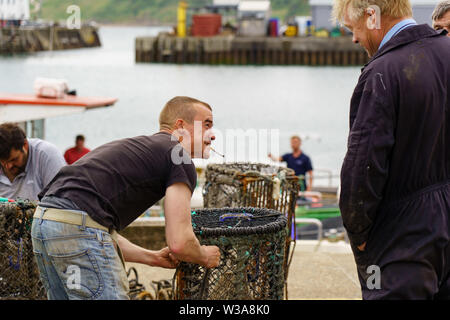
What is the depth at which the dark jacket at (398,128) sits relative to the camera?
2.68 metres

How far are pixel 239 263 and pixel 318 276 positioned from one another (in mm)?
3434

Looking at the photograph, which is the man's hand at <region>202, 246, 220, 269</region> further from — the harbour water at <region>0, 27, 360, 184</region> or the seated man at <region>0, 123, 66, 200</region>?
the harbour water at <region>0, 27, 360, 184</region>

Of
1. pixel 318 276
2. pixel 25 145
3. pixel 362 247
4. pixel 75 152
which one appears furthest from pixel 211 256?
pixel 75 152

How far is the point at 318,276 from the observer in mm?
6695

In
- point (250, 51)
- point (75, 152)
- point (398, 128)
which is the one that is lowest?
point (250, 51)

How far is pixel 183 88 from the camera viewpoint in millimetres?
64250

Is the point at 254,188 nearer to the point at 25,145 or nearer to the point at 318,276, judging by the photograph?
the point at 25,145

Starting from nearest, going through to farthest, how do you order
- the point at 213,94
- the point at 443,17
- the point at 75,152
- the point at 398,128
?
1. the point at 398,128
2. the point at 443,17
3. the point at 75,152
4. the point at 213,94

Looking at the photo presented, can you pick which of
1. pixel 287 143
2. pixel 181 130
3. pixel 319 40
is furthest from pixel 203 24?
pixel 181 130

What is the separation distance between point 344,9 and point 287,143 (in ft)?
118

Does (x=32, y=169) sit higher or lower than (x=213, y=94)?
higher
